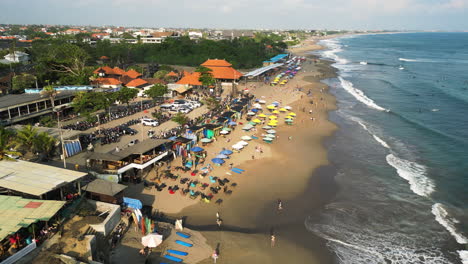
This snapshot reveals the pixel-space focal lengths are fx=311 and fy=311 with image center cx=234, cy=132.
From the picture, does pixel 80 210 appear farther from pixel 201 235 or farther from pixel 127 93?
pixel 127 93

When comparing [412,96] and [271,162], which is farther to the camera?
[412,96]

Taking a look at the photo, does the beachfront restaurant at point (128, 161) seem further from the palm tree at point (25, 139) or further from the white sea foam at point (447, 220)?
the white sea foam at point (447, 220)

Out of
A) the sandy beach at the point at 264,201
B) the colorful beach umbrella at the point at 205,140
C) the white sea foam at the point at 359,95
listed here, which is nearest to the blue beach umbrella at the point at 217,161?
the sandy beach at the point at 264,201

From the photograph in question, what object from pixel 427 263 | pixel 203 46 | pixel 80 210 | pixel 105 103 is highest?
pixel 203 46

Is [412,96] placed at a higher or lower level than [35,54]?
lower

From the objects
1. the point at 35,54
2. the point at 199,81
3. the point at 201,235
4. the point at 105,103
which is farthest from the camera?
the point at 35,54

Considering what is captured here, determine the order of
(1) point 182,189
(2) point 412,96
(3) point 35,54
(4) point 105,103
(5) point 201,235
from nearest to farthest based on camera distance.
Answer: (5) point 201,235
(1) point 182,189
(4) point 105,103
(2) point 412,96
(3) point 35,54

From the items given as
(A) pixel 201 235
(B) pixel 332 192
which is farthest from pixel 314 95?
(A) pixel 201 235

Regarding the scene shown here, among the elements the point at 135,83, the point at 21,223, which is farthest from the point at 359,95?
the point at 21,223
